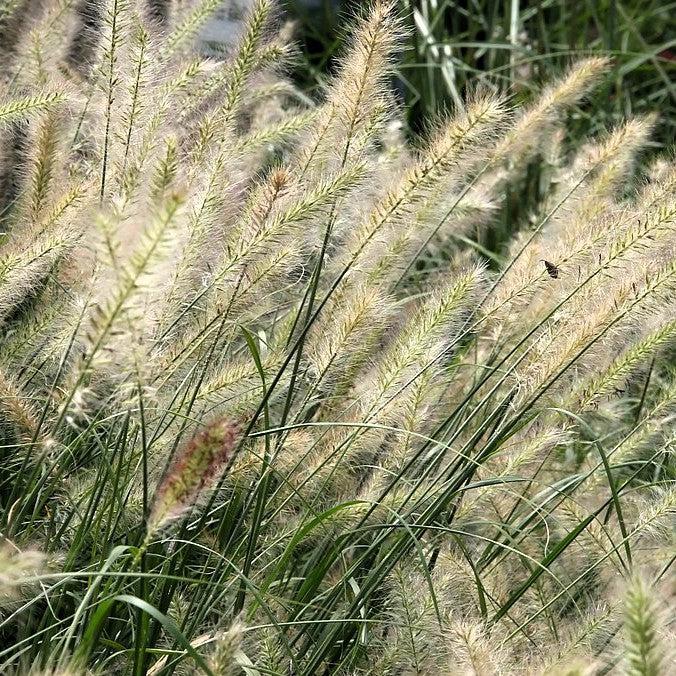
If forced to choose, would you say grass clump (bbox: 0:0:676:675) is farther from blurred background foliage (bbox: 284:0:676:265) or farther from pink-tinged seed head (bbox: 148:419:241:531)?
blurred background foliage (bbox: 284:0:676:265)

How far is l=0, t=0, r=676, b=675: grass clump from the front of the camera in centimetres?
170

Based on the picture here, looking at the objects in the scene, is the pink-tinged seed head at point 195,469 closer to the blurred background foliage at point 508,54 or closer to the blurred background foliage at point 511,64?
the blurred background foliage at point 511,64

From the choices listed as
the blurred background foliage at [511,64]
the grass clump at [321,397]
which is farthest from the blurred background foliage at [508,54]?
the grass clump at [321,397]

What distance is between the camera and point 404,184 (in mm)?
1835

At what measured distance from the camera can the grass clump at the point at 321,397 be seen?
5.58 ft

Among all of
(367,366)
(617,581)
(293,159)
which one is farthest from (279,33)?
(617,581)

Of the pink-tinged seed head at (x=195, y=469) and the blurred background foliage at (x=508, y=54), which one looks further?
the blurred background foliage at (x=508, y=54)

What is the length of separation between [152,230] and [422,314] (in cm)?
102

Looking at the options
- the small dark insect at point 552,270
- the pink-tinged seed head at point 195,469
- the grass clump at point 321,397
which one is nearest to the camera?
the pink-tinged seed head at point 195,469

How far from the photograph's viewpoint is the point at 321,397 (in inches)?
88.7

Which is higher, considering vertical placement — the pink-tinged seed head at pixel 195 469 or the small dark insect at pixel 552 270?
the pink-tinged seed head at pixel 195 469

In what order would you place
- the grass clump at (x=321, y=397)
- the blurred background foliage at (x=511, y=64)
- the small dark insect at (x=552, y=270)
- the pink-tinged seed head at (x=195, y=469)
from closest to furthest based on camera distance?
the pink-tinged seed head at (x=195, y=469)
the grass clump at (x=321, y=397)
the small dark insect at (x=552, y=270)
the blurred background foliage at (x=511, y=64)

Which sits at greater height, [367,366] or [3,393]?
[3,393]

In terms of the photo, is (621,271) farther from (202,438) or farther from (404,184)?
(202,438)
